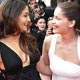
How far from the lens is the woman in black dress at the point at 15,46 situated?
230cm

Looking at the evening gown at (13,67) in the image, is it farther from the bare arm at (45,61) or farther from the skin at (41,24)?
the skin at (41,24)

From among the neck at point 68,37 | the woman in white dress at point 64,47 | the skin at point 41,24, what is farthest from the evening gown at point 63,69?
the skin at point 41,24

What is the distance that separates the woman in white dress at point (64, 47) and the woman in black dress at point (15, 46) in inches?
12.0

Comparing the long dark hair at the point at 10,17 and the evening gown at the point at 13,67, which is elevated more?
the long dark hair at the point at 10,17

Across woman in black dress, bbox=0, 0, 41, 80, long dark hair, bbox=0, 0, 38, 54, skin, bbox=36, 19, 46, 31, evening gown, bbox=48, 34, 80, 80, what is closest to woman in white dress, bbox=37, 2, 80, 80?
evening gown, bbox=48, 34, 80, 80

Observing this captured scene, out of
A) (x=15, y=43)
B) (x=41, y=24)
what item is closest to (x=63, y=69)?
(x=15, y=43)

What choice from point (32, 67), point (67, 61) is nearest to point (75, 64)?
point (67, 61)

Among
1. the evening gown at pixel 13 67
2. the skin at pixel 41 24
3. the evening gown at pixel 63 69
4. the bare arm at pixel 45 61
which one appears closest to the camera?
the evening gown at pixel 13 67

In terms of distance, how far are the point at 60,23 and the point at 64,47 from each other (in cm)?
26

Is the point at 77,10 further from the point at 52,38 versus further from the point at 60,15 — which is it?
the point at 52,38

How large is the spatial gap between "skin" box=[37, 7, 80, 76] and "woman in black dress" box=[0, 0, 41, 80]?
29cm

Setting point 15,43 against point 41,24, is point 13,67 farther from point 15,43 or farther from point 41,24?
point 41,24

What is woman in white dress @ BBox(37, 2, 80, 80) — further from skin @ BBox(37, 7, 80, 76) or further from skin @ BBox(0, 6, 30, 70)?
skin @ BBox(0, 6, 30, 70)

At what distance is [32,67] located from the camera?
2430mm
